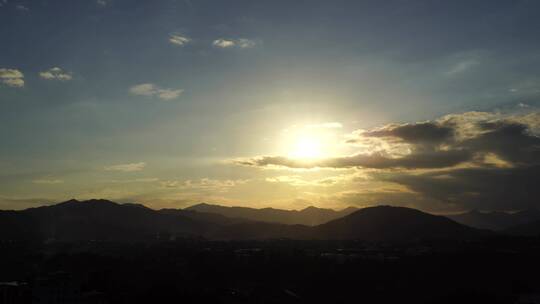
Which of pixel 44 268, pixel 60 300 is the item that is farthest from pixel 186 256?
pixel 60 300

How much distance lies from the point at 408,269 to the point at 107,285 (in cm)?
6356

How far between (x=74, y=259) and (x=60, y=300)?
4390 cm

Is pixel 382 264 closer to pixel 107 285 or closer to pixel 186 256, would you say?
pixel 186 256

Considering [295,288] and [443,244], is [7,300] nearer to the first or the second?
[295,288]

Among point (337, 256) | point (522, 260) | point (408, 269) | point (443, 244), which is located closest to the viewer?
point (408, 269)

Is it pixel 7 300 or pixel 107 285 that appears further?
pixel 107 285

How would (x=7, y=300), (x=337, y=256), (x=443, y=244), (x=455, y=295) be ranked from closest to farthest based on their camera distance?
(x=7, y=300), (x=455, y=295), (x=337, y=256), (x=443, y=244)

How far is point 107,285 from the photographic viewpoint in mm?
86562

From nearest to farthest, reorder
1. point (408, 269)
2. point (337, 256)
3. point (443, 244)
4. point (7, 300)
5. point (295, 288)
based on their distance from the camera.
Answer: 1. point (7, 300)
2. point (295, 288)
3. point (408, 269)
4. point (337, 256)
5. point (443, 244)

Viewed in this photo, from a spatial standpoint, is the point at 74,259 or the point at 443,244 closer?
the point at 74,259

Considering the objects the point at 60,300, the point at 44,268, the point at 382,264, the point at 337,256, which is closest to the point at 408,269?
the point at 382,264

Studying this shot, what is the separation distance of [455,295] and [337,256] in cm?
5536

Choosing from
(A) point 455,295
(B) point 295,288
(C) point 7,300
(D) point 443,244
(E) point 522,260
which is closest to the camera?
(C) point 7,300

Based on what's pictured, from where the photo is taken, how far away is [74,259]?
11962 centimetres
